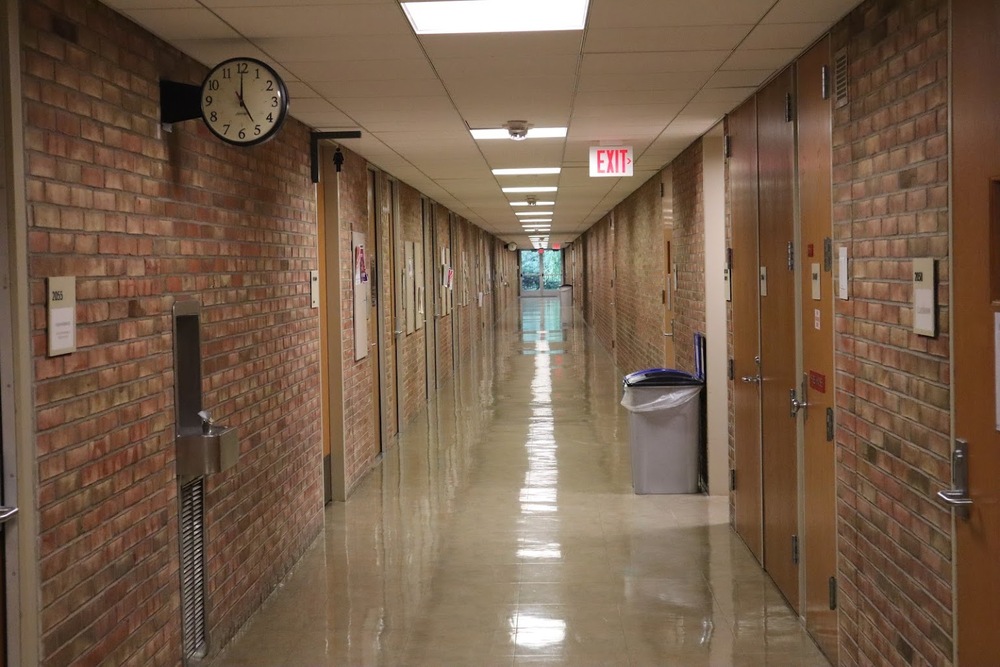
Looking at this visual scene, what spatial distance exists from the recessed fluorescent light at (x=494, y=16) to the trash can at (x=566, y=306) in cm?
2363

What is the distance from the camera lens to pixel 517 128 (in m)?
6.32

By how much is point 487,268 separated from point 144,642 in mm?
24330

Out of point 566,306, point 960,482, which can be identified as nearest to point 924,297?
point 960,482

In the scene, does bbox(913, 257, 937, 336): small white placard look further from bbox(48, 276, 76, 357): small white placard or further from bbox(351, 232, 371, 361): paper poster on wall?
bbox(351, 232, 371, 361): paper poster on wall

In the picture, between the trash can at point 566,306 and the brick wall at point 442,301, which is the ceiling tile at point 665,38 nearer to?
the brick wall at point 442,301

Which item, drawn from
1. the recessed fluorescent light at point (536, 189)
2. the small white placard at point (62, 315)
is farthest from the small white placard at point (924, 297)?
the recessed fluorescent light at point (536, 189)

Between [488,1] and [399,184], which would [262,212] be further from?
[399,184]

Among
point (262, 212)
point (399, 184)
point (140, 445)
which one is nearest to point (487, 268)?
point (399, 184)

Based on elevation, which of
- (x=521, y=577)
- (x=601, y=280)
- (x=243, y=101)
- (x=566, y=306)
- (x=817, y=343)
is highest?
(x=243, y=101)

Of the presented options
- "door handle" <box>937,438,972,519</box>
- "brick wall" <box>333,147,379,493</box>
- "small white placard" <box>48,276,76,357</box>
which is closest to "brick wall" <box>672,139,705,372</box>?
"brick wall" <box>333,147,379,493</box>

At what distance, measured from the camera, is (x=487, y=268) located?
27672 mm

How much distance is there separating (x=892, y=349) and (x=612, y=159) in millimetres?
4252

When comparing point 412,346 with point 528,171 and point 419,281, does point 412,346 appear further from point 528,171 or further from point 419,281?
point 528,171

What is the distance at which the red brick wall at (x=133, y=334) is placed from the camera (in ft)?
Result: 9.54
